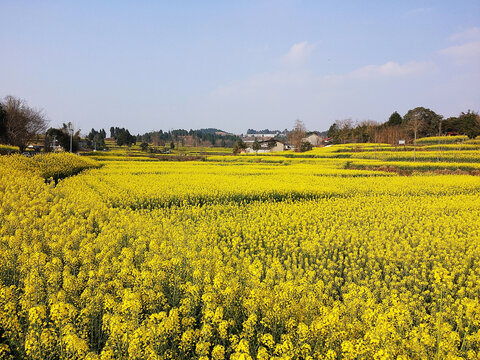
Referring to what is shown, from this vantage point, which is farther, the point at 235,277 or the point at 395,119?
the point at 395,119

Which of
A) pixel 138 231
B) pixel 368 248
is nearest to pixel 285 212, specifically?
pixel 368 248

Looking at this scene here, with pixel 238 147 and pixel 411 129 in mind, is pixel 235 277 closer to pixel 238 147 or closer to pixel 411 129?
pixel 411 129

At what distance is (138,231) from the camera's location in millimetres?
8211

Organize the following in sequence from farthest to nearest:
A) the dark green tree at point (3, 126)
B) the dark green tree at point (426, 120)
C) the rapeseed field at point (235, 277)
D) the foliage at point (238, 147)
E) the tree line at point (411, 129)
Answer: the foliage at point (238, 147)
the dark green tree at point (426, 120)
the tree line at point (411, 129)
the dark green tree at point (3, 126)
the rapeseed field at point (235, 277)

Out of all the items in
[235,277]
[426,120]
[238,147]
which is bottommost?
[235,277]

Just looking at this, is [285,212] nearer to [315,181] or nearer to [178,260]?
[178,260]

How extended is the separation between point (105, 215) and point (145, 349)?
7.39 m

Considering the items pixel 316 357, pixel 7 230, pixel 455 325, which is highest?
pixel 7 230

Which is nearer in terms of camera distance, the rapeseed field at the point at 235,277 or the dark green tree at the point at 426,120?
the rapeseed field at the point at 235,277

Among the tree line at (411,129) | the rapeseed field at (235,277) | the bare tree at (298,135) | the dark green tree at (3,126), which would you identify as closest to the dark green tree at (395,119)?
the tree line at (411,129)

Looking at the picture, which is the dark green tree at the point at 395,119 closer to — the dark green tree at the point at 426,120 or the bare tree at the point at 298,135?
the dark green tree at the point at 426,120

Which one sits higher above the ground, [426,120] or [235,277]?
[426,120]

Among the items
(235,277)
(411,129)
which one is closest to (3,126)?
(235,277)

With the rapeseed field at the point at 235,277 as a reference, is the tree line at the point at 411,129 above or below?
above
